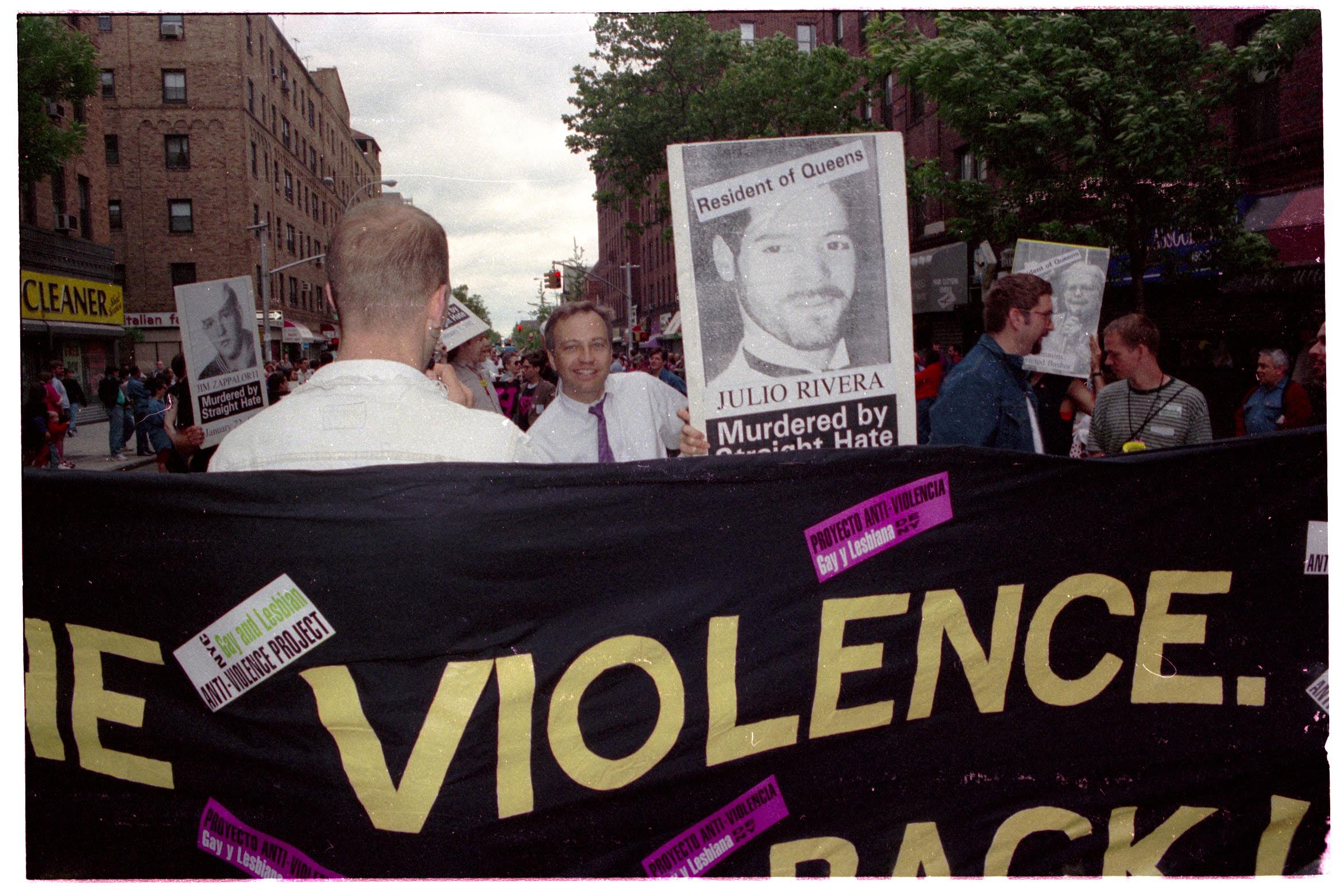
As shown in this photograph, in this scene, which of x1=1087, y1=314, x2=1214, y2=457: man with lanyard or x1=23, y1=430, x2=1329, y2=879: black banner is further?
x1=1087, y1=314, x2=1214, y2=457: man with lanyard

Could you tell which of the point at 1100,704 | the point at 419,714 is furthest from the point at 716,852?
the point at 1100,704

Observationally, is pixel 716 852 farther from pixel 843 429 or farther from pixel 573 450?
pixel 573 450

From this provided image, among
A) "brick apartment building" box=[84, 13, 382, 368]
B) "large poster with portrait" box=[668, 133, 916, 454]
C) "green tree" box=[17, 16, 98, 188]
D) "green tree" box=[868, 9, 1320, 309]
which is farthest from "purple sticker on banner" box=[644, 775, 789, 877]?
"brick apartment building" box=[84, 13, 382, 368]

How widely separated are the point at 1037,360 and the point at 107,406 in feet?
64.4

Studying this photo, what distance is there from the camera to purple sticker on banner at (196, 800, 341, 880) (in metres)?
2.08

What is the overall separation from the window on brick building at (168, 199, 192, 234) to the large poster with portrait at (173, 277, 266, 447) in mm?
39905

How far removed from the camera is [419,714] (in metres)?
2.07

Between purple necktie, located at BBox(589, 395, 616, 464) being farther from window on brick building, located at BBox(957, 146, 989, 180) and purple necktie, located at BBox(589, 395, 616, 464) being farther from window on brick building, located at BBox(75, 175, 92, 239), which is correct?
window on brick building, located at BBox(75, 175, 92, 239)

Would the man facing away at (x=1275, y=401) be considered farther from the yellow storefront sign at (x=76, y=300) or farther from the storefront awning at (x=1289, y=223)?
the yellow storefront sign at (x=76, y=300)

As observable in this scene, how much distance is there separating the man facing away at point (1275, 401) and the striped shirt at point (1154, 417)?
8.93 ft

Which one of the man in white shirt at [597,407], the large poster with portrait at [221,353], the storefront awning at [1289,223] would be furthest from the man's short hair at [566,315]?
the storefront awning at [1289,223]

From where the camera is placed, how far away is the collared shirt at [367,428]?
1.96m

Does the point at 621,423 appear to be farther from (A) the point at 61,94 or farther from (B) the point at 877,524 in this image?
(A) the point at 61,94

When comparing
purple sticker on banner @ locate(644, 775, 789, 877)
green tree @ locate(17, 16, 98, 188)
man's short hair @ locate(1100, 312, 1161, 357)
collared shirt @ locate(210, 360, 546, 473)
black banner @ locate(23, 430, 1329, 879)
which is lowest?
purple sticker on banner @ locate(644, 775, 789, 877)
